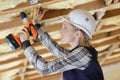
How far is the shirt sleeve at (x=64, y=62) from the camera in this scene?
230cm

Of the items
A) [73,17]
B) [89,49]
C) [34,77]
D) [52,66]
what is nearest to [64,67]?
[52,66]

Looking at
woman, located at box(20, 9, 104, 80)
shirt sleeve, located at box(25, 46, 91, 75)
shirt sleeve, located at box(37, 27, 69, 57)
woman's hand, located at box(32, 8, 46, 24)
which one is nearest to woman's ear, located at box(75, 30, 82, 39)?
woman, located at box(20, 9, 104, 80)

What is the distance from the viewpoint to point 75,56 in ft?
7.57

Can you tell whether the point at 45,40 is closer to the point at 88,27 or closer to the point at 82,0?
the point at 88,27

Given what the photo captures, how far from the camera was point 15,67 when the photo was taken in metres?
5.21

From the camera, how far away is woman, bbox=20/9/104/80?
231 cm

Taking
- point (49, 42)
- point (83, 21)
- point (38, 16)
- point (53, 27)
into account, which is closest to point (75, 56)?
point (83, 21)

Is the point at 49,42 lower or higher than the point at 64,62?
higher

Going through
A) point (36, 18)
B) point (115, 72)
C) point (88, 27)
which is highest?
point (36, 18)

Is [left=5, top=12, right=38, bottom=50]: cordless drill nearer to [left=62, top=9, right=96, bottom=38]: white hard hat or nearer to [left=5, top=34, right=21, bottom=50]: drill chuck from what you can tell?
[left=5, top=34, right=21, bottom=50]: drill chuck

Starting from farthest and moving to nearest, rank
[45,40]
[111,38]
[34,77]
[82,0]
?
[34,77] → [111,38] → [82,0] → [45,40]

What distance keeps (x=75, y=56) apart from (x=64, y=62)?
0.09m

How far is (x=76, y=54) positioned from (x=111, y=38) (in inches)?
117

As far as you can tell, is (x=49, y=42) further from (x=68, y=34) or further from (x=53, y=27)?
(x=53, y=27)
